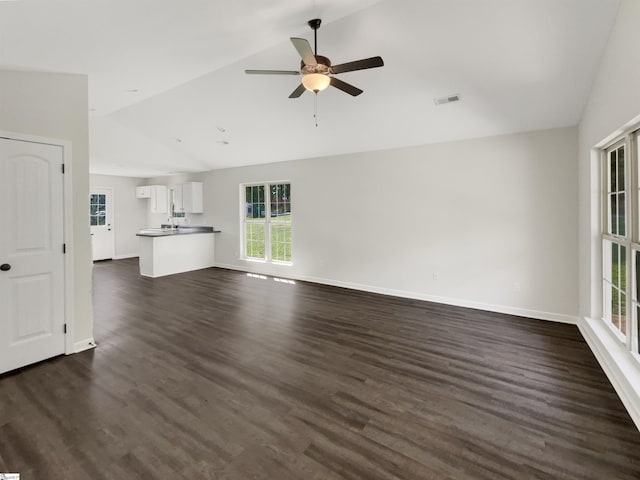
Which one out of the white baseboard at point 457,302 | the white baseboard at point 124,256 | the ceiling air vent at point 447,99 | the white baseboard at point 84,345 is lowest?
the white baseboard at point 84,345

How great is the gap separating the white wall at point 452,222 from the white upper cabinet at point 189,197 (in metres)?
2.96

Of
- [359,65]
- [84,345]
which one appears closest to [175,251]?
[84,345]

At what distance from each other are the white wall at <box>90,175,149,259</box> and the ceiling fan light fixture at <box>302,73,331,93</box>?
8.82 metres

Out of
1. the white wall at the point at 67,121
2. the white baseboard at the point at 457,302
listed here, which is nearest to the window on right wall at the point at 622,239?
the white baseboard at the point at 457,302

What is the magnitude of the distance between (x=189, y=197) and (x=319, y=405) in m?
7.20

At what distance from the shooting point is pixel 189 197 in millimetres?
8078

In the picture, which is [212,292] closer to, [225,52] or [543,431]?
[225,52]

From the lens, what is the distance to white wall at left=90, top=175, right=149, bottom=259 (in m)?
9.07

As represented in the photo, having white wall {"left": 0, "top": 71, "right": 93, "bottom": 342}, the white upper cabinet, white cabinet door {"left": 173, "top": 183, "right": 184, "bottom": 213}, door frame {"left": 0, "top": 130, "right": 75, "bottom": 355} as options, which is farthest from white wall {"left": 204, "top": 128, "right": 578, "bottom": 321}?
door frame {"left": 0, "top": 130, "right": 75, "bottom": 355}

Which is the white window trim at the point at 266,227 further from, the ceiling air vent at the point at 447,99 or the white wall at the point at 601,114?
the white wall at the point at 601,114

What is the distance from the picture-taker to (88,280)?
323 cm

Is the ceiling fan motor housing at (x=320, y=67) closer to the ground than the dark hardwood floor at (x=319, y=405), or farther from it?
farther from it

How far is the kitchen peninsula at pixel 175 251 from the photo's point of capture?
21.9 feet

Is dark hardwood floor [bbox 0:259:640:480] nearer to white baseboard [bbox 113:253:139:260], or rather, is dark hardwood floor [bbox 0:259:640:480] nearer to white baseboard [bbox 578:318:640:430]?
white baseboard [bbox 578:318:640:430]
